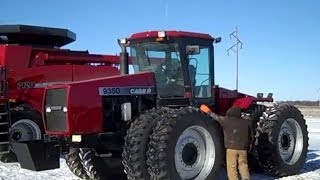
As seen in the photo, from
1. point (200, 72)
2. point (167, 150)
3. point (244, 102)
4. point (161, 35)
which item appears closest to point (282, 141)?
point (244, 102)

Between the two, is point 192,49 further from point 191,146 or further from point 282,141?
point 282,141

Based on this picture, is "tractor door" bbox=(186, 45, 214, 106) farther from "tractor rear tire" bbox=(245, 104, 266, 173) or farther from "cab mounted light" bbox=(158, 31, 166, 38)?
"tractor rear tire" bbox=(245, 104, 266, 173)

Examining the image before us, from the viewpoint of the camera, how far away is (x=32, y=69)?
13.6 metres

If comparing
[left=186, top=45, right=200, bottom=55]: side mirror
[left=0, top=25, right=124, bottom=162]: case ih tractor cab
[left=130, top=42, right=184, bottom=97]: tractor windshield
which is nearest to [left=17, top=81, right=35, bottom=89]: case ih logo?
[left=0, top=25, right=124, bottom=162]: case ih tractor cab

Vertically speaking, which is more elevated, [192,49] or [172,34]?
[172,34]

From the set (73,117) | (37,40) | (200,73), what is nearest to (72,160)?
(73,117)

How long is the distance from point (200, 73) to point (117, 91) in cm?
191

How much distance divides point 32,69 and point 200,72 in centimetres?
600

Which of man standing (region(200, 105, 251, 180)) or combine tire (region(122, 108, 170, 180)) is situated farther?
man standing (region(200, 105, 251, 180))

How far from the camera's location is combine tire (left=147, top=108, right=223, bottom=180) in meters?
7.43

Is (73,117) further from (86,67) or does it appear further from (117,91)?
(86,67)

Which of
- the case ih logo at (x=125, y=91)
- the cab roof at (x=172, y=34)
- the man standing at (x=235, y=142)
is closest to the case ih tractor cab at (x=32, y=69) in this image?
the cab roof at (x=172, y=34)

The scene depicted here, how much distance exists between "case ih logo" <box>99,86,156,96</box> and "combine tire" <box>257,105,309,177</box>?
2598mm

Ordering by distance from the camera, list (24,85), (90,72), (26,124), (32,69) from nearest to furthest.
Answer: (26,124), (24,85), (32,69), (90,72)
